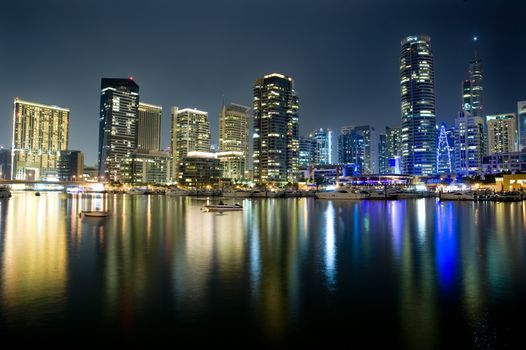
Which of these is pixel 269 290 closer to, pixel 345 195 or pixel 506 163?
pixel 345 195

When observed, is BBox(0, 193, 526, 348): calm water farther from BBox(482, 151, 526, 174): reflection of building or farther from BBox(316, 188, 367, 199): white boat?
BBox(482, 151, 526, 174): reflection of building

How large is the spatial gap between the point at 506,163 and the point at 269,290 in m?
184

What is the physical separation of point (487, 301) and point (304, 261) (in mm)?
9086

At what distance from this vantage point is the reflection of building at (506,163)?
6245 inches

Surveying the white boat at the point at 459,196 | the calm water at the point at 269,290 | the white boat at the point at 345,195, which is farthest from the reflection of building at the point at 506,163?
the calm water at the point at 269,290

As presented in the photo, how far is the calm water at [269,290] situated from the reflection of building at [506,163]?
15808 cm

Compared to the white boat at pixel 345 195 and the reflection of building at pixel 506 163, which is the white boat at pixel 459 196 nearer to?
the white boat at pixel 345 195

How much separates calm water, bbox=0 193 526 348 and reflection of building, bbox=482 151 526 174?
158 metres

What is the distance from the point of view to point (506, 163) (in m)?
166

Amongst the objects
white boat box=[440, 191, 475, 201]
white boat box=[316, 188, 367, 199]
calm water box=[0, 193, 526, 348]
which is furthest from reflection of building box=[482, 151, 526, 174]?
calm water box=[0, 193, 526, 348]

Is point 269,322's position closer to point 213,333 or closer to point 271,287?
point 213,333

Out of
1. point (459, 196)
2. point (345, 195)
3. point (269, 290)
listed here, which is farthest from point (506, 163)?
point (269, 290)

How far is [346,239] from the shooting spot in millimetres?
29062

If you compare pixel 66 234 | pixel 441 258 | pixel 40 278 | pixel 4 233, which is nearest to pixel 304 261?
pixel 441 258
